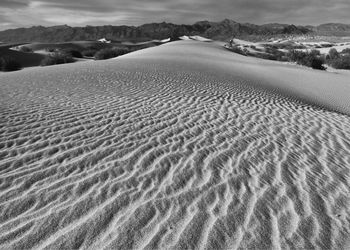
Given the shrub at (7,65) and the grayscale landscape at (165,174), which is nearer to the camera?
the grayscale landscape at (165,174)

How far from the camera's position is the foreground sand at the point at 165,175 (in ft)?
12.2

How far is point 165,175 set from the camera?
5047mm

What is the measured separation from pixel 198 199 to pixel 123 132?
8.87 feet

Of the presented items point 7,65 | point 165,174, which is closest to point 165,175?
point 165,174

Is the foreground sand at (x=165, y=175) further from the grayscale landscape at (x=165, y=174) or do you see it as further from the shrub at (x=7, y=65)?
the shrub at (x=7, y=65)

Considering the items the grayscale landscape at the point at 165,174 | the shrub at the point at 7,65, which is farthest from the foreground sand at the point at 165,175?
the shrub at the point at 7,65

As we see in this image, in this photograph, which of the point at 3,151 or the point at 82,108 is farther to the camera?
the point at 82,108

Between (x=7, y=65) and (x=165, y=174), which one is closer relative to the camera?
(x=165, y=174)

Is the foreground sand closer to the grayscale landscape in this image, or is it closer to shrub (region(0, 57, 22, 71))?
the grayscale landscape

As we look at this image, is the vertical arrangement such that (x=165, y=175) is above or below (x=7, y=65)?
above

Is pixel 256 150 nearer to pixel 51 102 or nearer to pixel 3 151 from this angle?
pixel 3 151

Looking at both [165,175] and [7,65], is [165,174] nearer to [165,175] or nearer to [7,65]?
[165,175]

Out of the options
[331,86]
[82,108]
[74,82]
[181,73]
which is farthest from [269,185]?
[331,86]

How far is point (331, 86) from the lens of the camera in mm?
18781
